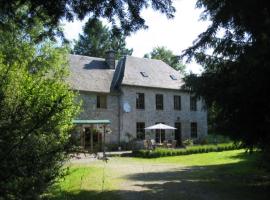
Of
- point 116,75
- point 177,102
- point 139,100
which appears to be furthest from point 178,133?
point 116,75

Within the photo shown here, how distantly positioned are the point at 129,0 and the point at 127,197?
6.02 metres

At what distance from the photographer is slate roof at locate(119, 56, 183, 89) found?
115ft

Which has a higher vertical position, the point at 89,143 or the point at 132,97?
the point at 132,97

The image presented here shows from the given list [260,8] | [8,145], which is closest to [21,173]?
[8,145]

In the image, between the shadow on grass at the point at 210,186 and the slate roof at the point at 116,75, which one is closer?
the shadow on grass at the point at 210,186

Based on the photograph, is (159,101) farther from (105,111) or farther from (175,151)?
(175,151)

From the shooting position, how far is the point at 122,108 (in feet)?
111

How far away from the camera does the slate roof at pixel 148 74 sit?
115 feet

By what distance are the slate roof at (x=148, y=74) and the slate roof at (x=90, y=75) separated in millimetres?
1599

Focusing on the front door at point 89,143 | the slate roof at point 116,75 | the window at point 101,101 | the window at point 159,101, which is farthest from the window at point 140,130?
the front door at point 89,143

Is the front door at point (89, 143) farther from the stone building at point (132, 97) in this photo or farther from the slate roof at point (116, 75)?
the slate roof at point (116, 75)

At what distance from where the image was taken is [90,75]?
33750mm

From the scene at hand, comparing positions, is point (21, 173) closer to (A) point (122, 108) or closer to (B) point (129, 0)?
(B) point (129, 0)

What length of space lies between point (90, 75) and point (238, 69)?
25.0 metres
